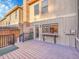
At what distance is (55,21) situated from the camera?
9.28 m

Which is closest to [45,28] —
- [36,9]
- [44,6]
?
[44,6]

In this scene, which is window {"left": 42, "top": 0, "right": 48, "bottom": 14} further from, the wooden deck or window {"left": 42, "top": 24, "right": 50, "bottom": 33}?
the wooden deck

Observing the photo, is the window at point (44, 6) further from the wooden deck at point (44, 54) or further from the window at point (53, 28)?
the wooden deck at point (44, 54)

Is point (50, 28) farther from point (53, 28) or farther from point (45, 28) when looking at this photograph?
point (45, 28)

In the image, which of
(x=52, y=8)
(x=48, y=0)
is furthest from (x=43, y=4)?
(x=52, y=8)

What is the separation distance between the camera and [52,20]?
972cm

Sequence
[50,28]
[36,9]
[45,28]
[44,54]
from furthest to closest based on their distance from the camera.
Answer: [36,9], [45,28], [50,28], [44,54]

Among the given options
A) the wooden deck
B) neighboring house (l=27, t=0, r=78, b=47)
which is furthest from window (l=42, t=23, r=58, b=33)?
the wooden deck

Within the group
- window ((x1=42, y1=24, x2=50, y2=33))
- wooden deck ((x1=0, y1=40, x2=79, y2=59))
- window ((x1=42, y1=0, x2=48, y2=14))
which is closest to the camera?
wooden deck ((x1=0, y1=40, x2=79, y2=59))

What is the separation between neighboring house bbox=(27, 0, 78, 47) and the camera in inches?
302

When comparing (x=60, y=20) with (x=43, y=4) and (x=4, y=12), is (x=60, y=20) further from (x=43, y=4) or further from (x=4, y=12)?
(x=4, y=12)

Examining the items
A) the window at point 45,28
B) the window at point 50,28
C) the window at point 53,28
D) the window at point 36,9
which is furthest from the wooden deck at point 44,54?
the window at point 36,9

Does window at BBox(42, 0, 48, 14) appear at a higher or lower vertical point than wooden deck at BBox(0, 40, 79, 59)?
higher

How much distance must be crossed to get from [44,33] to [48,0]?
3024mm
